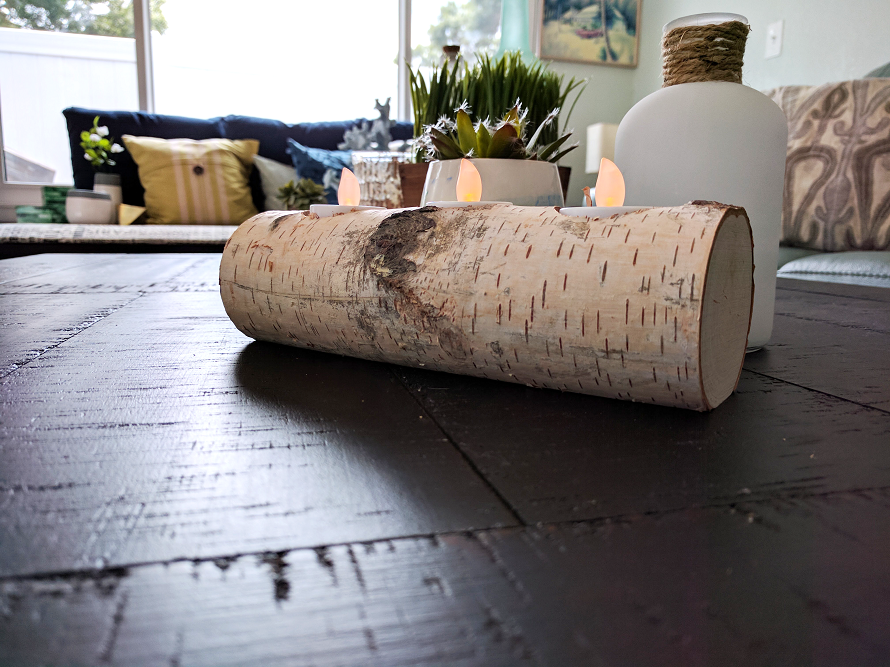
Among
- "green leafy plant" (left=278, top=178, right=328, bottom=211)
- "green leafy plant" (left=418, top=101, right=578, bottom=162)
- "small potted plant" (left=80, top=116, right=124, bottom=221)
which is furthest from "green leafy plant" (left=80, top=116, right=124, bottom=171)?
"green leafy plant" (left=418, top=101, right=578, bottom=162)

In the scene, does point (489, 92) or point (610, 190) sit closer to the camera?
point (610, 190)

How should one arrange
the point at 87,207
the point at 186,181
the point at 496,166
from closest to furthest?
the point at 496,166 → the point at 87,207 → the point at 186,181

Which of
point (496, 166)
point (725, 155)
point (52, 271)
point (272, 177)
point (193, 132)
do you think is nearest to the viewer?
point (725, 155)

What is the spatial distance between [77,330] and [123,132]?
281cm

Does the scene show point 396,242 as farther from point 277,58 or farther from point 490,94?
point 277,58

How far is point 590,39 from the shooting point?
12.0ft

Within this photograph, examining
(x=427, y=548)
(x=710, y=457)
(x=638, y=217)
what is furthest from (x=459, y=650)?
(x=638, y=217)

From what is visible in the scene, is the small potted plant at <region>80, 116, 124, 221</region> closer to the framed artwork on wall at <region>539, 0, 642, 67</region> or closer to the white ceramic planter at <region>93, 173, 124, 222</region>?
the white ceramic planter at <region>93, 173, 124, 222</region>

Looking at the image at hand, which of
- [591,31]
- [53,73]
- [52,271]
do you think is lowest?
[52,271]

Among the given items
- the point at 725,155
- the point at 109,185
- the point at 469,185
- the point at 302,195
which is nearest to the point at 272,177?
the point at 302,195

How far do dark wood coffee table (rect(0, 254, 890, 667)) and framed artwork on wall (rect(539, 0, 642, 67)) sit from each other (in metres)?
3.65

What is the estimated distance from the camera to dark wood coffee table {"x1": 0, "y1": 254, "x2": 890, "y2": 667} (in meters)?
0.17

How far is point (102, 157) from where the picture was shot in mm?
2836

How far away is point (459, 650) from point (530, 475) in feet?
0.40
